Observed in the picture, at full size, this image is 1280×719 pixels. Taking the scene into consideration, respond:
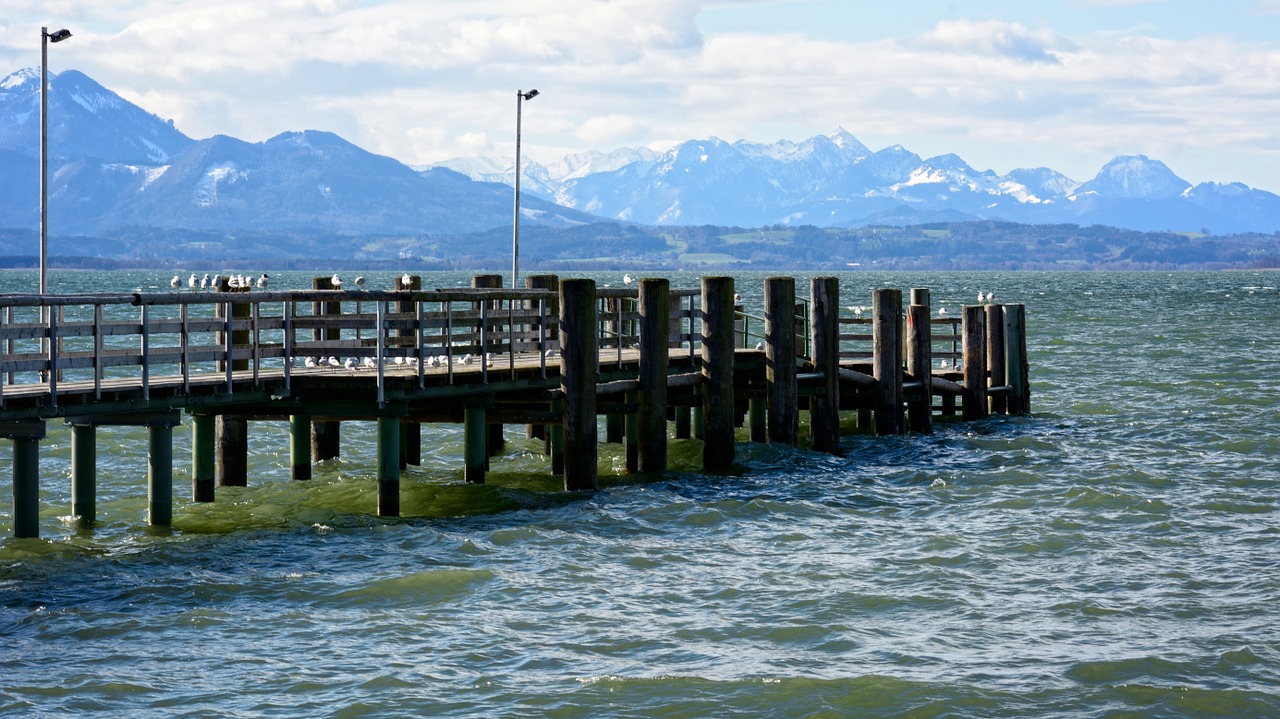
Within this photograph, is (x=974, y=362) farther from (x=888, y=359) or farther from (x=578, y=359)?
(x=578, y=359)

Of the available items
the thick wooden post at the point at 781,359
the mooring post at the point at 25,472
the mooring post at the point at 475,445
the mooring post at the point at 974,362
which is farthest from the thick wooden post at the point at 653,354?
the mooring post at the point at 974,362

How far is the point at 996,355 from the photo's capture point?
31.2 metres

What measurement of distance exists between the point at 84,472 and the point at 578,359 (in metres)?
6.55

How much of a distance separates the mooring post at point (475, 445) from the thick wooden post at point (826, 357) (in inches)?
244

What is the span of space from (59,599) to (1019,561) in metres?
11.0

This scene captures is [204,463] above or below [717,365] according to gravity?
below

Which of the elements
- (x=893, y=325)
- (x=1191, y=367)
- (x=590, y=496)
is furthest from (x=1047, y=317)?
(x=590, y=496)

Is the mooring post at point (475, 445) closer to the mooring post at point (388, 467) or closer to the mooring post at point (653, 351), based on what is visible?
the mooring post at point (388, 467)

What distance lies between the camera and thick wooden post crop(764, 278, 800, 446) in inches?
981

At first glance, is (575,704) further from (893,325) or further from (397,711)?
(893,325)

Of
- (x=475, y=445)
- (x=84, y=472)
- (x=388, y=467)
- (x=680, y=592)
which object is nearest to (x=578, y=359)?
(x=475, y=445)

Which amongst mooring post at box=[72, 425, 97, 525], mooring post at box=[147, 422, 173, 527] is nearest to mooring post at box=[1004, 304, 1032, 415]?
mooring post at box=[147, 422, 173, 527]

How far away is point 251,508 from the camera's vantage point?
2194 cm

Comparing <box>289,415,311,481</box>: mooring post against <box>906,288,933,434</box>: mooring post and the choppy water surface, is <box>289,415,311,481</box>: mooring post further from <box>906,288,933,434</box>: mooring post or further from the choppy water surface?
<box>906,288,933,434</box>: mooring post
